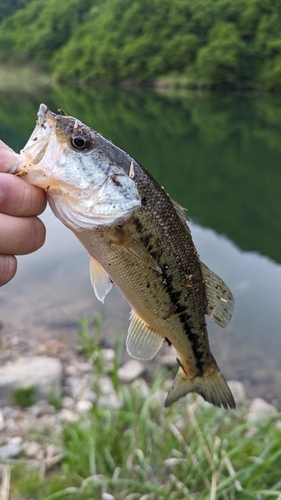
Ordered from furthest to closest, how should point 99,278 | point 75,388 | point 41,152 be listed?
point 75,388, point 99,278, point 41,152

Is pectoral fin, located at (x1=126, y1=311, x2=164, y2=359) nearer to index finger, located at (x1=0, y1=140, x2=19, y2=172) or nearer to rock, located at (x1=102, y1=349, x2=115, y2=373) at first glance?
index finger, located at (x1=0, y1=140, x2=19, y2=172)

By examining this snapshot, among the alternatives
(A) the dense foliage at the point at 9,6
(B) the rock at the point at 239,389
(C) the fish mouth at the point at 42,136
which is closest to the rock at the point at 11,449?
(B) the rock at the point at 239,389

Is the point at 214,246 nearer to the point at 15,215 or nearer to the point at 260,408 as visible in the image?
the point at 260,408

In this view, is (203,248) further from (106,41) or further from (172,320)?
(106,41)

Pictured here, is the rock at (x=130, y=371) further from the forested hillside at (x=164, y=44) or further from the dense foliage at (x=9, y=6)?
the dense foliage at (x=9, y=6)

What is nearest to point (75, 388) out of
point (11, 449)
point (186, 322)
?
point (11, 449)

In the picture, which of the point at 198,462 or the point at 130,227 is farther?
the point at 198,462

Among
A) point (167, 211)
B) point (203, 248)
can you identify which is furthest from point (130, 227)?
point (203, 248)
